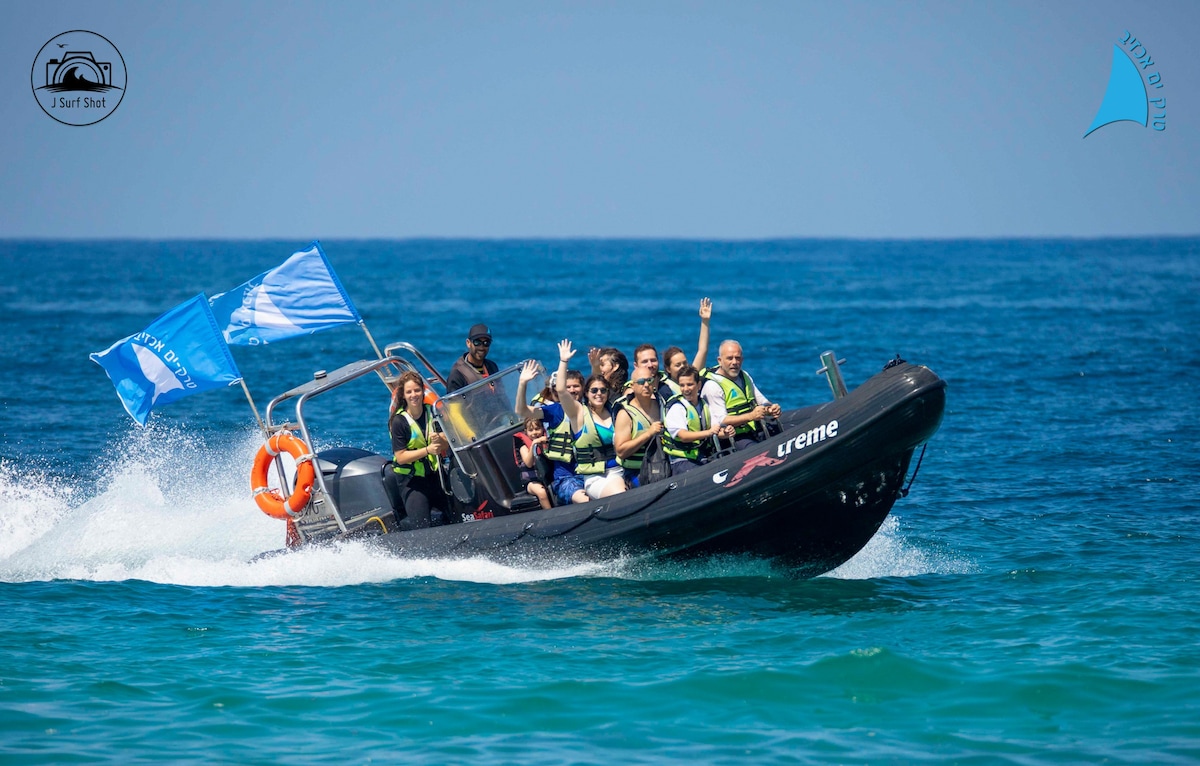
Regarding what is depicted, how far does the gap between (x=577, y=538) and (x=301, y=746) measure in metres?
2.82

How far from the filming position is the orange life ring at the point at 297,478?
9398mm

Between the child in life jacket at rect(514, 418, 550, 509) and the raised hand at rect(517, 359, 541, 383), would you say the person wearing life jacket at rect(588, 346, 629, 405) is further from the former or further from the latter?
the child in life jacket at rect(514, 418, 550, 509)

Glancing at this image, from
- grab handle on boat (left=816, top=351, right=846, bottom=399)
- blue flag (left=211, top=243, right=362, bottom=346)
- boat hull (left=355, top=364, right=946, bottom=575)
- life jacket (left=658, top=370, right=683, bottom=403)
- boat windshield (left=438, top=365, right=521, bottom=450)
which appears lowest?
boat hull (left=355, top=364, right=946, bottom=575)

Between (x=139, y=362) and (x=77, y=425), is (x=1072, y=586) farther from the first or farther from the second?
(x=77, y=425)

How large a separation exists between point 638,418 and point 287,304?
3238mm

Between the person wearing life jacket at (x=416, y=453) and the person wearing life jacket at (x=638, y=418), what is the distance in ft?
4.39

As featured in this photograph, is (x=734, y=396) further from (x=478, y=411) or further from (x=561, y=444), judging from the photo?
(x=478, y=411)

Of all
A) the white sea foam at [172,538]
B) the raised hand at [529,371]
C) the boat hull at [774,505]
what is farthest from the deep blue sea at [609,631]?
the raised hand at [529,371]

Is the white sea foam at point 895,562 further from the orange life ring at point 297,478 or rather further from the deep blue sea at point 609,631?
the orange life ring at point 297,478

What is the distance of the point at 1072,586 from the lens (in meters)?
8.89

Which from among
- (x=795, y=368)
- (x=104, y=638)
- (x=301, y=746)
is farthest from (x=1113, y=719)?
(x=795, y=368)

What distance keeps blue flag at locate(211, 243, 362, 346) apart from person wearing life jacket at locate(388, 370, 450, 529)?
1.14 metres

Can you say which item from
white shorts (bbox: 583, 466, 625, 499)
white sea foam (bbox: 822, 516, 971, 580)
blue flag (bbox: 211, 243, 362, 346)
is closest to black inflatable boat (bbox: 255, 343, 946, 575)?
white shorts (bbox: 583, 466, 625, 499)

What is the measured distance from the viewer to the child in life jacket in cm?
890
